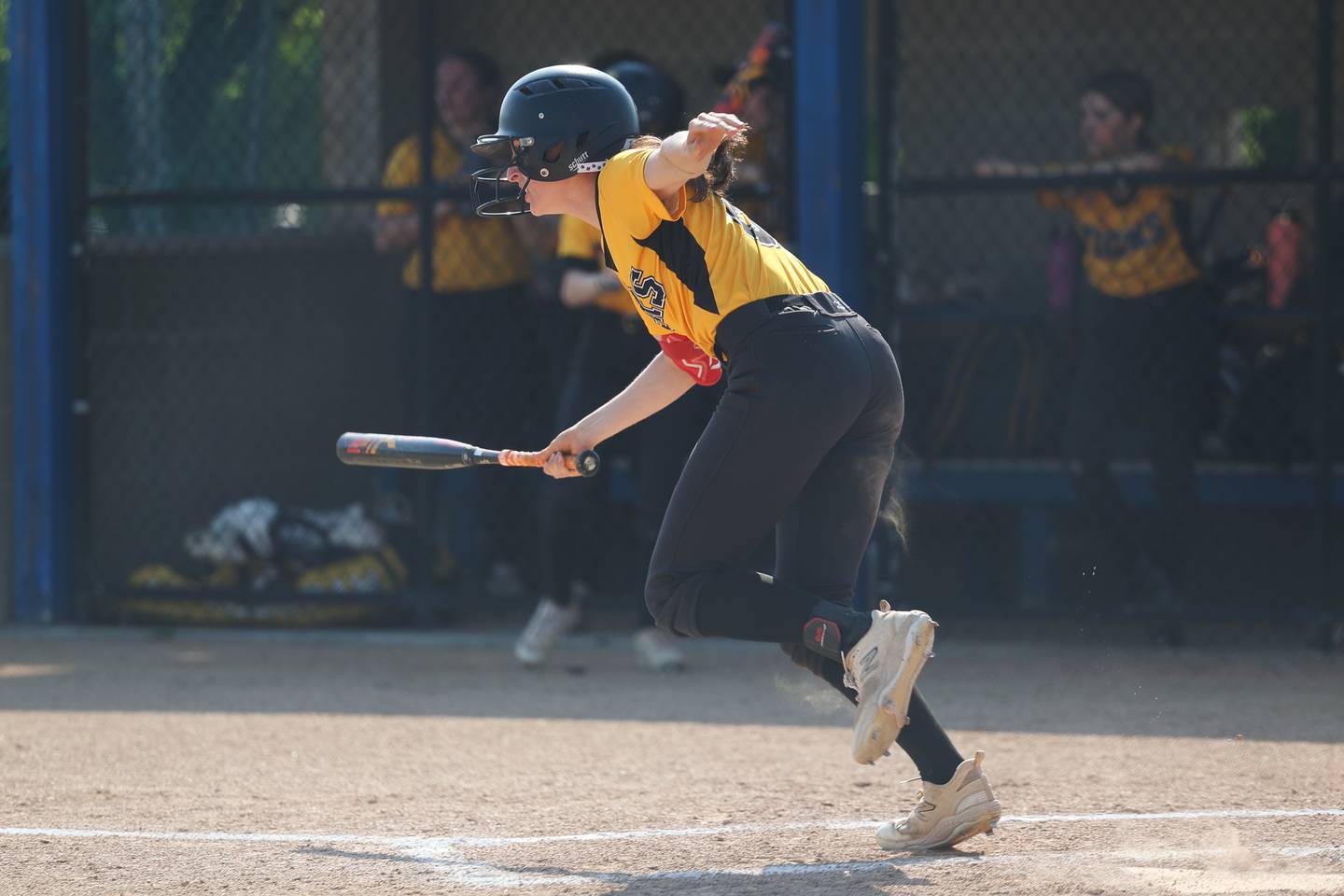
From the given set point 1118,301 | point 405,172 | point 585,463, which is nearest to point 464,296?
point 405,172

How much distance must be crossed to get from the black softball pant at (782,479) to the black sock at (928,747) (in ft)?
0.99

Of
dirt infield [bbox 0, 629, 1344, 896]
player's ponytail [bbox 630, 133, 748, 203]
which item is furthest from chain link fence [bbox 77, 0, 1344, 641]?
player's ponytail [bbox 630, 133, 748, 203]

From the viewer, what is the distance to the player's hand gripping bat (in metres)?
3.94

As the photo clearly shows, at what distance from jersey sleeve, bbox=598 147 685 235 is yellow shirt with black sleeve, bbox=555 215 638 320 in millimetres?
2557

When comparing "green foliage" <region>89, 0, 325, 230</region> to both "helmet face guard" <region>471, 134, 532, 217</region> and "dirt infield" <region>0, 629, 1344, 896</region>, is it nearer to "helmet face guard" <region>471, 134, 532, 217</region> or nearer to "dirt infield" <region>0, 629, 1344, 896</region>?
"dirt infield" <region>0, 629, 1344, 896</region>

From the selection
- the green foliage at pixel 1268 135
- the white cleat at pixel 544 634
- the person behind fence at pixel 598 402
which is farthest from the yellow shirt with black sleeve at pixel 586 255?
the green foliage at pixel 1268 135

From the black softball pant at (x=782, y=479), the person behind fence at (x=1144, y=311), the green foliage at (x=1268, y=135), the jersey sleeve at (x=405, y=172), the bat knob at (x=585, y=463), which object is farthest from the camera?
the green foliage at (x=1268, y=135)

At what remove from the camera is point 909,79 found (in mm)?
8883

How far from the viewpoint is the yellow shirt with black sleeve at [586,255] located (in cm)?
627

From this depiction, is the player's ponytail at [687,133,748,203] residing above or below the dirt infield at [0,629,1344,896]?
above

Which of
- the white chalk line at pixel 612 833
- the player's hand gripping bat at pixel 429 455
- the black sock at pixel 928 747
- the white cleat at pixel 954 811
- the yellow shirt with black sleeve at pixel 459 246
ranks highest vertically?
the yellow shirt with black sleeve at pixel 459 246

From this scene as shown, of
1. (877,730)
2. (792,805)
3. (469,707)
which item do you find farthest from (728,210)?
(469,707)

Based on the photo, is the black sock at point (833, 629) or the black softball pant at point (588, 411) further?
the black softball pant at point (588, 411)

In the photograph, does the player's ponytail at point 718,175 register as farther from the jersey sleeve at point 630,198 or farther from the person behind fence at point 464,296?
the person behind fence at point 464,296
